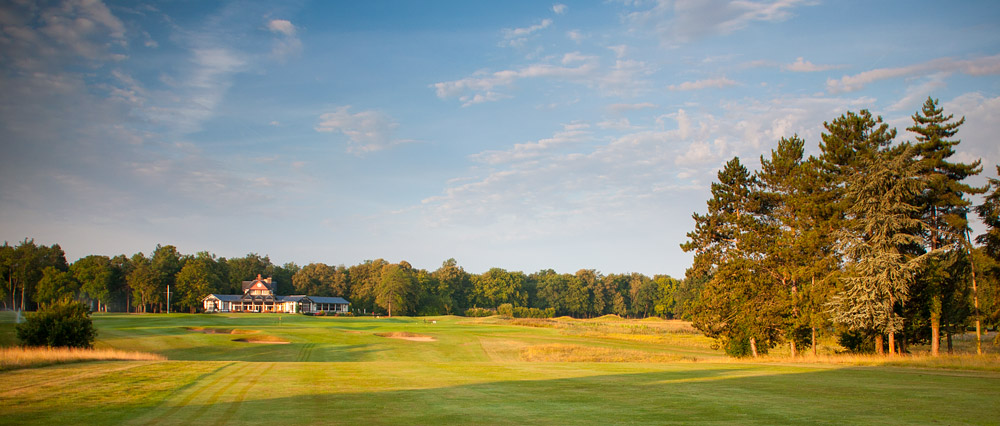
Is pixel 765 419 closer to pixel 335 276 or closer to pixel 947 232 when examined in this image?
pixel 947 232

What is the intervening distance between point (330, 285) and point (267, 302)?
1667 centimetres

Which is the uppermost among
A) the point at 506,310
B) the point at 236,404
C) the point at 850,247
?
the point at 850,247

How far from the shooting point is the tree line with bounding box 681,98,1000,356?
3191 centimetres

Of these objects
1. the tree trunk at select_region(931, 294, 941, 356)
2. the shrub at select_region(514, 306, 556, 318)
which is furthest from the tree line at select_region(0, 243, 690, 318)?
the tree trunk at select_region(931, 294, 941, 356)

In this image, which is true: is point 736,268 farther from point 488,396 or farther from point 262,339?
point 262,339

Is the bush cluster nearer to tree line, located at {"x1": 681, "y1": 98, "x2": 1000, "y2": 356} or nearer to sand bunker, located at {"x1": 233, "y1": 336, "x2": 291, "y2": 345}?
sand bunker, located at {"x1": 233, "y1": 336, "x2": 291, "y2": 345}

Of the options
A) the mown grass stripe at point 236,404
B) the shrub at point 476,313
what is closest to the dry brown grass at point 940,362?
the mown grass stripe at point 236,404

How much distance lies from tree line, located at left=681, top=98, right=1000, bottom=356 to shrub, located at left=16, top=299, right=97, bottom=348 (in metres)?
37.6

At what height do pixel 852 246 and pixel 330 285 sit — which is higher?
pixel 852 246

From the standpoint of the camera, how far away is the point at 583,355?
38.0 meters

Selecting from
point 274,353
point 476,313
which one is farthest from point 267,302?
point 274,353

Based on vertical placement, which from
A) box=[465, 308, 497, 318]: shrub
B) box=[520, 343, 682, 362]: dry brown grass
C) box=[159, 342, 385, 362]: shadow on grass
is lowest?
box=[465, 308, 497, 318]: shrub

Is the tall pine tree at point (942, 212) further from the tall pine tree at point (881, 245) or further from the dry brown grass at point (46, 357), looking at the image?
the dry brown grass at point (46, 357)

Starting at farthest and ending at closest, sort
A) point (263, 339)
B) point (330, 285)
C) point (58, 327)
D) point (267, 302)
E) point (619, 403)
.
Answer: point (330, 285)
point (267, 302)
point (263, 339)
point (58, 327)
point (619, 403)
